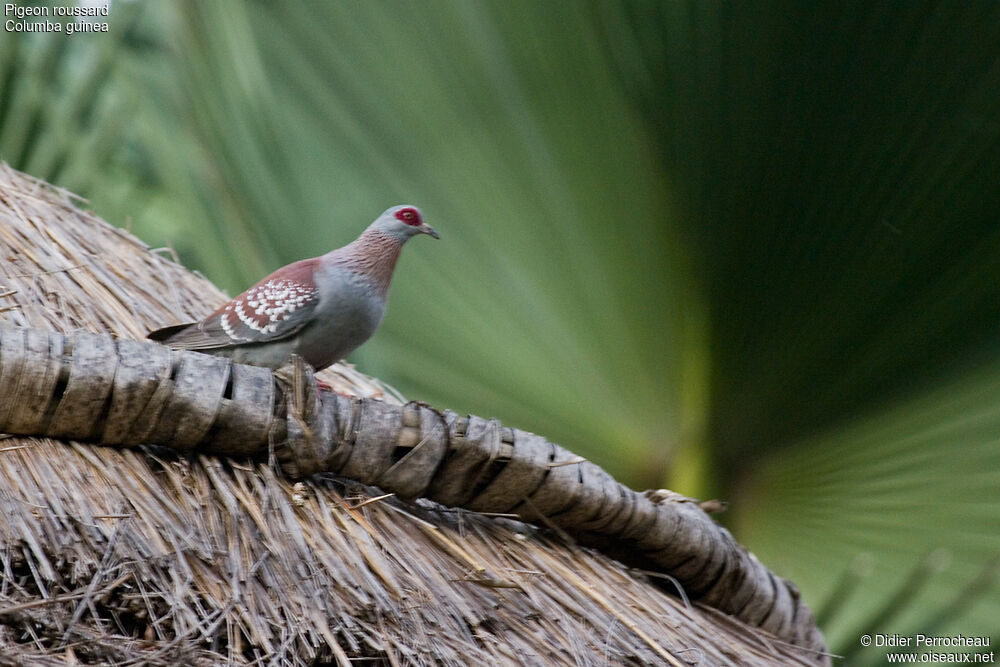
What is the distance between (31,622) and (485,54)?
2543mm

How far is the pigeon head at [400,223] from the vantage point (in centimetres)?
353

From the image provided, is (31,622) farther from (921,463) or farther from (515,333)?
(921,463)

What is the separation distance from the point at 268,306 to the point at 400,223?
58 cm

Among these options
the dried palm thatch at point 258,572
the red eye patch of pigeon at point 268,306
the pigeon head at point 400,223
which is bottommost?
the dried palm thatch at point 258,572

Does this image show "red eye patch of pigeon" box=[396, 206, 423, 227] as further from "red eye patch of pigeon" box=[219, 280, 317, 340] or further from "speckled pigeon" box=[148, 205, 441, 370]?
"red eye patch of pigeon" box=[219, 280, 317, 340]

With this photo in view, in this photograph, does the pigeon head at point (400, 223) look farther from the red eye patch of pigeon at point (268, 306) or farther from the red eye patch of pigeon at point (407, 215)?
the red eye patch of pigeon at point (268, 306)

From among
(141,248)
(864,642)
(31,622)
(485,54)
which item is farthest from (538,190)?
(31,622)

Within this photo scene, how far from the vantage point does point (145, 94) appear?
440cm

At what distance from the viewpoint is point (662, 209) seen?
3561mm

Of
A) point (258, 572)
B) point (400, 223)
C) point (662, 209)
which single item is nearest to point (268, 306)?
point (400, 223)

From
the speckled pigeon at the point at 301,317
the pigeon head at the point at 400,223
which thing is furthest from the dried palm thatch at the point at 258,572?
the pigeon head at the point at 400,223

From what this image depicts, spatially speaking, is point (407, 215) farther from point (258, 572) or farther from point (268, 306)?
point (258, 572)

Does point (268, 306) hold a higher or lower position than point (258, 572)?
higher

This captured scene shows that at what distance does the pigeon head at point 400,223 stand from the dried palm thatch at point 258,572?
86cm
